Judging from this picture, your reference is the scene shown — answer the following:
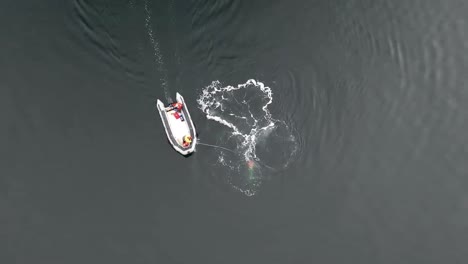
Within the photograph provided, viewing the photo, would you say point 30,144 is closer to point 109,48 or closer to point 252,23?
point 109,48

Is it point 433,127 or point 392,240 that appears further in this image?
point 433,127

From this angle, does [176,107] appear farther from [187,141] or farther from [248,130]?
[248,130]

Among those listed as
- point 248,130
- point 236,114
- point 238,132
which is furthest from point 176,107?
point 248,130

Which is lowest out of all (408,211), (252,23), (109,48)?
(408,211)

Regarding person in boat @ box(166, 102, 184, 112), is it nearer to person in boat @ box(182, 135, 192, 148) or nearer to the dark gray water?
the dark gray water

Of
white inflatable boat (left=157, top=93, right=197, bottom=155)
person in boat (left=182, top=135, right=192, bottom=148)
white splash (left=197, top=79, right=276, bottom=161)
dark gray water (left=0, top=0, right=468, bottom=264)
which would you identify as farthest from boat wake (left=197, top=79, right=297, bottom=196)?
person in boat (left=182, top=135, right=192, bottom=148)

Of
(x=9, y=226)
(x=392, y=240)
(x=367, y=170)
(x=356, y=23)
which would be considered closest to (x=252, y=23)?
(x=356, y=23)

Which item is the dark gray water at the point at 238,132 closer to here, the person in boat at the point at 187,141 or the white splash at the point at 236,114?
the white splash at the point at 236,114
